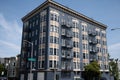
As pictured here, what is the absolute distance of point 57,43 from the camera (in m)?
43.9

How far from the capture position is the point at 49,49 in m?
41.8

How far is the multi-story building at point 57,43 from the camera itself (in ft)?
138

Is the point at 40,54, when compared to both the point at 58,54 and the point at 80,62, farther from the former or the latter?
the point at 80,62

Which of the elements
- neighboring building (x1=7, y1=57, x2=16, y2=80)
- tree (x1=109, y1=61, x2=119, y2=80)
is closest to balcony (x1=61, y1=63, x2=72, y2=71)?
neighboring building (x1=7, y1=57, x2=16, y2=80)

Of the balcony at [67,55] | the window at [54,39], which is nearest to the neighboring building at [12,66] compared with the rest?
the balcony at [67,55]

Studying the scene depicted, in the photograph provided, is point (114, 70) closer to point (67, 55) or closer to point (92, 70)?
point (92, 70)

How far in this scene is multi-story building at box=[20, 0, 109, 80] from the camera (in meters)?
42.1

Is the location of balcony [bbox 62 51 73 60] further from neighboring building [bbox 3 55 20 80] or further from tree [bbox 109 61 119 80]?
tree [bbox 109 61 119 80]

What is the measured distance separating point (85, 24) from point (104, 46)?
15365mm

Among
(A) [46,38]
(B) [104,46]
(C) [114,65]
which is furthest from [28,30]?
(C) [114,65]

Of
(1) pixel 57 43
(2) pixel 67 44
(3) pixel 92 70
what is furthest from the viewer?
(2) pixel 67 44

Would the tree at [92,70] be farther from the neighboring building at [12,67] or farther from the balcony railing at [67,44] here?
the neighboring building at [12,67]

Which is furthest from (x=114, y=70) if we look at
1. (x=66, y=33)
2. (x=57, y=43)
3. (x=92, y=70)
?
(x=57, y=43)

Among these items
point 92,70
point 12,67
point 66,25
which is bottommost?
point 12,67
